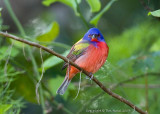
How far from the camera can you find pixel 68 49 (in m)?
2.31

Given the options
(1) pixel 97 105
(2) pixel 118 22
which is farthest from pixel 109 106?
(2) pixel 118 22

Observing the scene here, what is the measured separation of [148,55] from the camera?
2.71m

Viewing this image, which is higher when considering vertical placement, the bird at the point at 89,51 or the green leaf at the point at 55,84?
the bird at the point at 89,51

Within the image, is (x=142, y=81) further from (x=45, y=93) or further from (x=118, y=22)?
(x=45, y=93)

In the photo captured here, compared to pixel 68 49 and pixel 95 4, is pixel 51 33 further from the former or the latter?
pixel 95 4

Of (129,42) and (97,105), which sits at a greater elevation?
(97,105)

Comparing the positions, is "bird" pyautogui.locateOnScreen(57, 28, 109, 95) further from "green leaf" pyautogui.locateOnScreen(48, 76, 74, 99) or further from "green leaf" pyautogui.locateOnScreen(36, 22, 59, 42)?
"green leaf" pyautogui.locateOnScreen(48, 76, 74, 99)

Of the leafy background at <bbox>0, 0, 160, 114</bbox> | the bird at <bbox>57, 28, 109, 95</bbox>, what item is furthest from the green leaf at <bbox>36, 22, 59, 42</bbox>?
the bird at <bbox>57, 28, 109, 95</bbox>

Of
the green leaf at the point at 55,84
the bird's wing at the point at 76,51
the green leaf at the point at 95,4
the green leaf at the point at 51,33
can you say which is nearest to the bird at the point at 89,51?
the bird's wing at the point at 76,51

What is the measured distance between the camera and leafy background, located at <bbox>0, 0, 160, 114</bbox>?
93.9 inches

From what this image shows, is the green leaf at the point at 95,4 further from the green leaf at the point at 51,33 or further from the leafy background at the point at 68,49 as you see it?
the green leaf at the point at 51,33

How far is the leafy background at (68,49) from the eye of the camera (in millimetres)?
2385

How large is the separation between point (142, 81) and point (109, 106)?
1282mm

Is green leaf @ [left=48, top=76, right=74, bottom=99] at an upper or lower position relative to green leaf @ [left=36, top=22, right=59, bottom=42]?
lower
